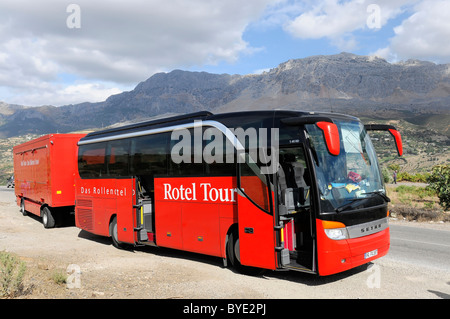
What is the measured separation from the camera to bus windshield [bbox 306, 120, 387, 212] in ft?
23.3

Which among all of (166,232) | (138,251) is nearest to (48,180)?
(138,251)

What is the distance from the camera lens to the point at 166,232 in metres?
10.1

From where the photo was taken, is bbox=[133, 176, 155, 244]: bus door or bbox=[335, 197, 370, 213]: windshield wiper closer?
bbox=[335, 197, 370, 213]: windshield wiper

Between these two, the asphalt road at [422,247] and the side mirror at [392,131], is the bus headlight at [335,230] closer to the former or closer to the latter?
the side mirror at [392,131]

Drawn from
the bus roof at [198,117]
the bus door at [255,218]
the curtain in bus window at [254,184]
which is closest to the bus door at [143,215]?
the bus roof at [198,117]

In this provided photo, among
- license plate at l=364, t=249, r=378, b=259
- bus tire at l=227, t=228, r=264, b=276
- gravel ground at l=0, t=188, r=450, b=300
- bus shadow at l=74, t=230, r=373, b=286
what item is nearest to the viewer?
gravel ground at l=0, t=188, r=450, b=300

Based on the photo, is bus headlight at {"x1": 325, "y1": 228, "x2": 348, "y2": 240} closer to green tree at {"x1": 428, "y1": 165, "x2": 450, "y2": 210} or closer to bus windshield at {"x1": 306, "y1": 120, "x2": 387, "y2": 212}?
bus windshield at {"x1": 306, "y1": 120, "x2": 387, "y2": 212}

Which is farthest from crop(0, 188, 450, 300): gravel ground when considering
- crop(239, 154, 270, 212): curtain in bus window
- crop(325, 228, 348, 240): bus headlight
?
crop(239, 154, 270, 212): curtain in bus window

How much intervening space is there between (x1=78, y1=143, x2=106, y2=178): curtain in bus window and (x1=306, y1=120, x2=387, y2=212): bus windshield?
737 centimetres

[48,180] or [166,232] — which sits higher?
[48,180]

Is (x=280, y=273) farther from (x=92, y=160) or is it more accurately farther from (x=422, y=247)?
(x=92, y=160)

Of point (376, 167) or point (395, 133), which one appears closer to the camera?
point (376, 167)
